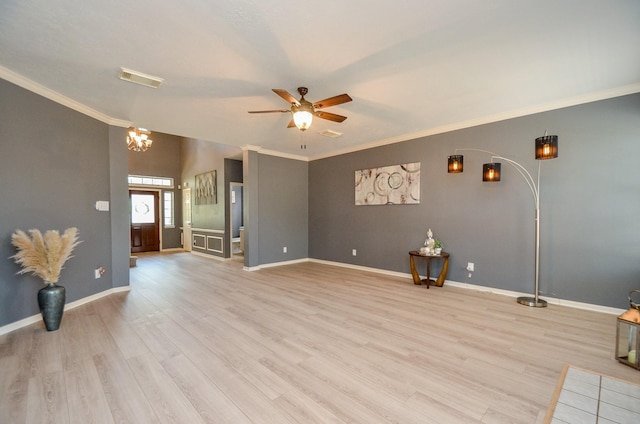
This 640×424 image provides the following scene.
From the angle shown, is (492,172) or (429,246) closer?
(492,172)

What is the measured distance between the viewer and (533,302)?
3.60 m

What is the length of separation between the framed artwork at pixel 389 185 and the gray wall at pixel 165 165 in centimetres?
694

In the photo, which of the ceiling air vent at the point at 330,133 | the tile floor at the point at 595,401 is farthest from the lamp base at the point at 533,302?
the ceiling air vent at the point at 330,133

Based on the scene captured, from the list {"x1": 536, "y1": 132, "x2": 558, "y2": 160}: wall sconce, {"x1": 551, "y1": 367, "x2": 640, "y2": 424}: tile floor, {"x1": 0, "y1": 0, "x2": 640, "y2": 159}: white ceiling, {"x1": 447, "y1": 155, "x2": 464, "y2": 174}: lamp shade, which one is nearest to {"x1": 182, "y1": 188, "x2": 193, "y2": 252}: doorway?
{"x1": 0, "y1": 0, "x2": 640, "y2": 159}: white ceiling

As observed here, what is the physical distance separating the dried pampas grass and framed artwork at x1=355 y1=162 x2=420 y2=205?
487 centimetres

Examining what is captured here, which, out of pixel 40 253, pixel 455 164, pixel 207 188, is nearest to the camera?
pixel 40 253

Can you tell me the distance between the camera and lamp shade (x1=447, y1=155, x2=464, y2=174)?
14.0ft

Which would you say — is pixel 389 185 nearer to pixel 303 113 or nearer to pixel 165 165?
pixel 303 113

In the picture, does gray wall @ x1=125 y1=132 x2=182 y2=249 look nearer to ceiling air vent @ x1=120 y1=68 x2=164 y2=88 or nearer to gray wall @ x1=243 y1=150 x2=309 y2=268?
gray wall @ x1=243 y1=150 x2=309 y2=268

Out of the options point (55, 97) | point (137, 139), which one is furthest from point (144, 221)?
point (55, 97)

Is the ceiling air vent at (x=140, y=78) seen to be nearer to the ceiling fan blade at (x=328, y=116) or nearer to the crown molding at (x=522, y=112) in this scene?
the ceiling fan blade at (x=328, y=116)

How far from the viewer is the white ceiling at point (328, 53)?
6.52 ft

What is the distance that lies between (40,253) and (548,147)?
19.5 ft

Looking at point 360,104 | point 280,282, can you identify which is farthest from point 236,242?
point 360,104
